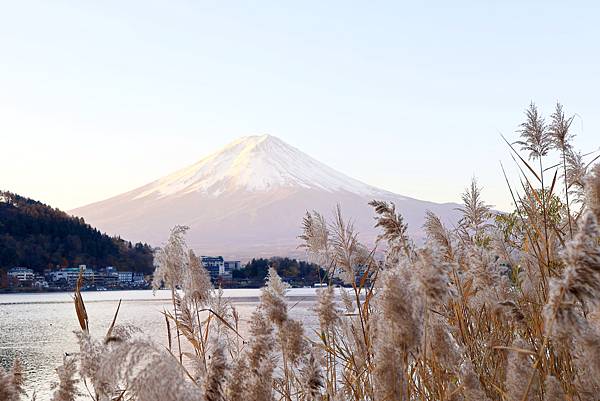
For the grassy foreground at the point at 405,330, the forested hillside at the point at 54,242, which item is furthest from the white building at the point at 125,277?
the grassy foreground at the point at 405,330

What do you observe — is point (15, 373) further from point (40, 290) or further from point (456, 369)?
point (40, 290)

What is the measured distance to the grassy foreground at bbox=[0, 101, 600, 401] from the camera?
0.99 m

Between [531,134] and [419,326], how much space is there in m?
2.01

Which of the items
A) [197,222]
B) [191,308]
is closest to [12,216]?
[197,222]

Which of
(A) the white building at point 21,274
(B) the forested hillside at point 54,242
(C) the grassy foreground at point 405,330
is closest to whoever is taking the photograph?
(C) the grassy foreground at point 405,330

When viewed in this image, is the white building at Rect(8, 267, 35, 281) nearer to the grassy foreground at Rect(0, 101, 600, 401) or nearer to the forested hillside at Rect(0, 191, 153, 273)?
the forested hillside at Rect(0, 191, 153, 273)

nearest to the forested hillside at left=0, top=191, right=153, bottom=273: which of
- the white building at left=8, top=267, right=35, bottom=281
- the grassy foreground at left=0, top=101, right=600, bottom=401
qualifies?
the white building at left=8, top=267, right=35, bottom=281

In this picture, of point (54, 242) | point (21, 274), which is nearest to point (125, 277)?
point (21, 274)

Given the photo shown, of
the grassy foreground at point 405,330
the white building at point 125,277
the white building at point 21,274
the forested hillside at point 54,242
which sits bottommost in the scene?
the grassy foreground at point 405,330

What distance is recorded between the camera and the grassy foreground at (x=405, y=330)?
99cm

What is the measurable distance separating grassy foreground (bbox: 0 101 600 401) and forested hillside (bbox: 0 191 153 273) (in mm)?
76699

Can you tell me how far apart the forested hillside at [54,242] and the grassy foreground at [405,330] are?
3020 inches

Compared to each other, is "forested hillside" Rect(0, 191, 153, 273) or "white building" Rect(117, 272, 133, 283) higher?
"forested hillside" Rect(0, 191, 153, 273)

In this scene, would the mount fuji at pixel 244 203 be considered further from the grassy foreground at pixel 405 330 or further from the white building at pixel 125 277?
the grassy foreground at pixel 405 330
